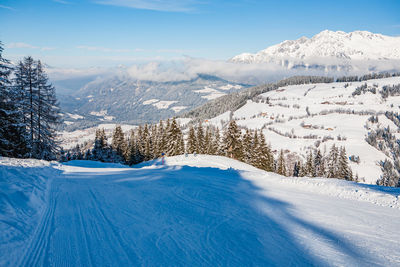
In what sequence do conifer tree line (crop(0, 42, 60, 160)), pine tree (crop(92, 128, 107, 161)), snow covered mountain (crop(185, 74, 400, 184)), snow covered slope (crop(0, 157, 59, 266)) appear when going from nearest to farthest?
snow covered slope (crop(0, 157, 59, 266)) → conifer tree line (crop(0, 42, 60, 160)) → pine tree (crop(92, 128, 107, 161)) → snow covered mountain (crop(185, 74, 400, 184))

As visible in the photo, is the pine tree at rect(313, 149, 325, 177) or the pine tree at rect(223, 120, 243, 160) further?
the pine tree at rect(313, 149, 325, 177)

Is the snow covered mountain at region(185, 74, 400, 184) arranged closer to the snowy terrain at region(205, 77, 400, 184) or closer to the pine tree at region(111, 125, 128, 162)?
the snowy terrain at region(205, 77, 400, 184)

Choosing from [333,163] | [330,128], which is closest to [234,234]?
[333,163]

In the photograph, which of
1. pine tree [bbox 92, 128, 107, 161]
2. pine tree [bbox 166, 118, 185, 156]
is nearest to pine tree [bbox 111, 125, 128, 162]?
pine tree [bbox 92, 128, 107, 161]

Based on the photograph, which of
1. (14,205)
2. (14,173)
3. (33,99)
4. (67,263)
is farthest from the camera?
(33,99)

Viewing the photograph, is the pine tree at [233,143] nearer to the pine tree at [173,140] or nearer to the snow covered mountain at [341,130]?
the pine tree at [173,140]

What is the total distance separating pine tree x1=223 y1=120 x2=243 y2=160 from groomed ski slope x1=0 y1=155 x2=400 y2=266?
3435 cm

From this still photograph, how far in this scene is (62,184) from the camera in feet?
36.9

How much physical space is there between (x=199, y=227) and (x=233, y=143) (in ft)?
129

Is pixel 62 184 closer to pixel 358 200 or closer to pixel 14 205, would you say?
pixel 14 205

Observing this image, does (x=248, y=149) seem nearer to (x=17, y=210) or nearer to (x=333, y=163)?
(x=333, y=163)

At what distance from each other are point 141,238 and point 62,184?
8.07m

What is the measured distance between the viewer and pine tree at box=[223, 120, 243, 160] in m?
44.5

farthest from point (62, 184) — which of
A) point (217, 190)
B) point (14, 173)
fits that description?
point (217, 190)
